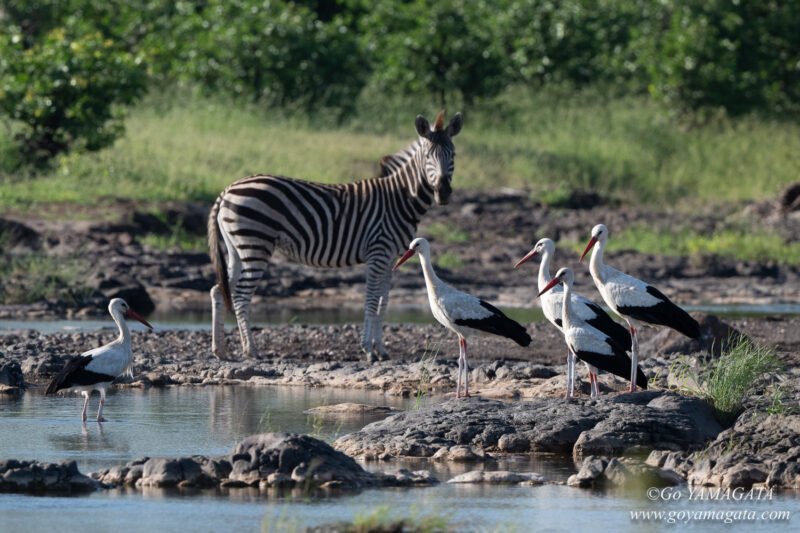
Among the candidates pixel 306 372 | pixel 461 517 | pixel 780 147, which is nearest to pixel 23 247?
pixel 306 372

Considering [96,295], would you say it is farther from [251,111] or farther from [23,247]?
[251,111]

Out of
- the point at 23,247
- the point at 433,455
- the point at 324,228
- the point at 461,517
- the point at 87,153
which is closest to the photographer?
the point at 461,517

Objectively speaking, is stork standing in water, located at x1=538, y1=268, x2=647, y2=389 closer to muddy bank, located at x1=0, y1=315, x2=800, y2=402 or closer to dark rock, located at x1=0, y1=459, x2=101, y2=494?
muddy bank, located at x1=0, y1=315, x2=800, y2=402

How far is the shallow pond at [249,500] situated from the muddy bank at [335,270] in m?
8.32

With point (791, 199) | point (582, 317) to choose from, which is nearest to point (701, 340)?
point (582, 317)

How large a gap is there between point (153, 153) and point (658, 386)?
17.9 meters

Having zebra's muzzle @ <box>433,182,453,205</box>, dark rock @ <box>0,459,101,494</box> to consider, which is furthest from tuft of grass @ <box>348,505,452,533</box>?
zebra's muzzle @ <box>433,182,453,205</box>

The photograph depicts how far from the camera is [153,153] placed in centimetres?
2748

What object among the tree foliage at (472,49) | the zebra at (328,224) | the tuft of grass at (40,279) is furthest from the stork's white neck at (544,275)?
the tree foliage at (472,49)

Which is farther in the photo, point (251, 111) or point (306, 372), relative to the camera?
point (251, 111)

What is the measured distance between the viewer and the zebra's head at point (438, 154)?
46.9ft

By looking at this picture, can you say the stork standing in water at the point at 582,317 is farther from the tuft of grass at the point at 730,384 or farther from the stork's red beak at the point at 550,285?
the tuft of grass at the point at 730,384

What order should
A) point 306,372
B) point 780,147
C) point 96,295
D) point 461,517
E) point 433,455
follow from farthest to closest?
point 780,147, point 96,295, point 306,372, point 433,455, point 461,517

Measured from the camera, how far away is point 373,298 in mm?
13875
